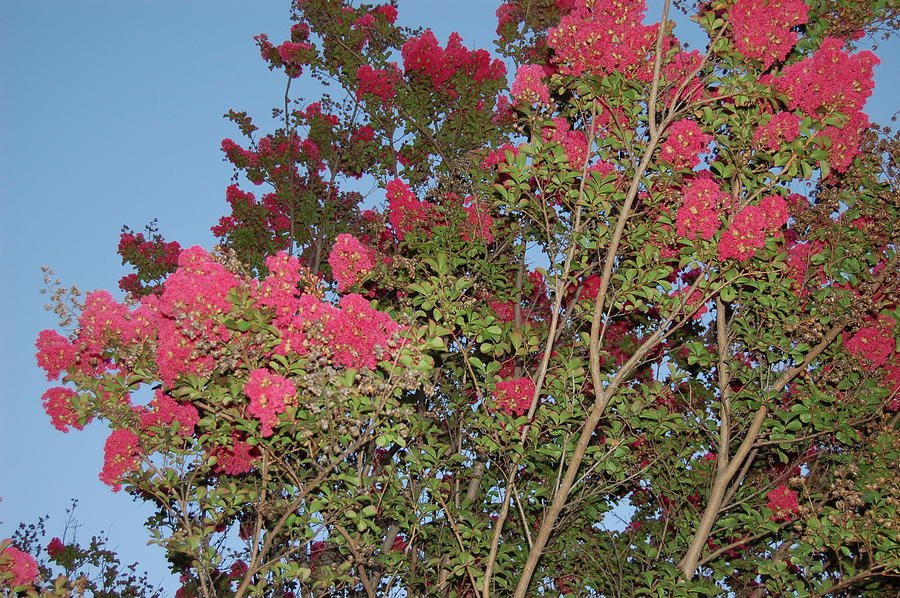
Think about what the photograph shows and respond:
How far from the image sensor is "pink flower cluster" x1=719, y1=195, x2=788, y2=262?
4969 millimetres

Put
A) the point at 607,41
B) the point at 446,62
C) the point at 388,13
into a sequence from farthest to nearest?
the point at 388,13
the point at 446,62
the point at 607,41

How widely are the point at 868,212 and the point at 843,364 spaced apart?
1.18m

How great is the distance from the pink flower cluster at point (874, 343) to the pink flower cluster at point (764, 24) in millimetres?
2324

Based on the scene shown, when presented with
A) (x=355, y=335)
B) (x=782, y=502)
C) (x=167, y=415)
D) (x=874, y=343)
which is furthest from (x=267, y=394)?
(x=874, y=343)

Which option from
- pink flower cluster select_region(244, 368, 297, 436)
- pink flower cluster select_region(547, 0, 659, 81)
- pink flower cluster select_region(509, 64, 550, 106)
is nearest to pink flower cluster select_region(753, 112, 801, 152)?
pink flower cluster select_region(547, 0, 659, 81)

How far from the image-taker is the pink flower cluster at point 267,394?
13.3ft

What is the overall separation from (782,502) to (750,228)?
260cm

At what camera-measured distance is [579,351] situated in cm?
634

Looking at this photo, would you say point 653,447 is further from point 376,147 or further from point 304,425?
point 376,147

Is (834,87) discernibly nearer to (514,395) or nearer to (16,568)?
(514,395)

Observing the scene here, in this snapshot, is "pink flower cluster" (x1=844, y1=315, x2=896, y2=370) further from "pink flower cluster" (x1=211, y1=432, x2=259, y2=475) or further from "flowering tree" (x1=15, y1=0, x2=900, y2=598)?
"pink flower cluster" (x1=211, y1=432, x2=259, y2=475)

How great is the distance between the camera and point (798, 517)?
6035mm

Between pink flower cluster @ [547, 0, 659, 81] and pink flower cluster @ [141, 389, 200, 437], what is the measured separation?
3.24 meters

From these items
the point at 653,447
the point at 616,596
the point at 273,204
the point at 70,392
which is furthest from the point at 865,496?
the point at 273,204
